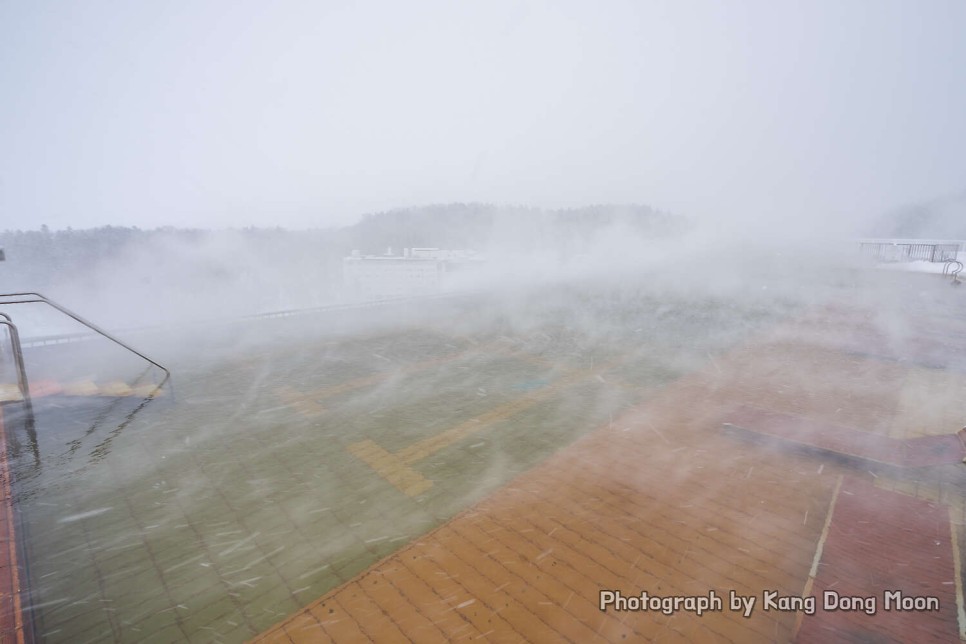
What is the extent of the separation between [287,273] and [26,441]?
31960 millimetres

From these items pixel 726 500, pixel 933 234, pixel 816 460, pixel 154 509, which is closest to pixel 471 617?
pixel 726 500

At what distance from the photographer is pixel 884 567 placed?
329cm

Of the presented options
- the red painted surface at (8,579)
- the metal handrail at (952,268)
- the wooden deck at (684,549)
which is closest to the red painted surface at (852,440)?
the wooden deck at (684,549)

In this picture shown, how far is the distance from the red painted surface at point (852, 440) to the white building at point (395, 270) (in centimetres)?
3590

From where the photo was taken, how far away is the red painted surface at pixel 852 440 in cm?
478

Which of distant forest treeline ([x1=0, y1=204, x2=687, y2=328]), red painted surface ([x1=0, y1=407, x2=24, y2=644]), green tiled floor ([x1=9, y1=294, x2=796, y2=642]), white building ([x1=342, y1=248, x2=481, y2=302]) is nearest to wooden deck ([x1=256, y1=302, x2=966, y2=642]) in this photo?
green tiled floor ([x1=9, y1=294, x2=796, y2=642])

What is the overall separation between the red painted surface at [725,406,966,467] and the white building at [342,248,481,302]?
35.9 metres

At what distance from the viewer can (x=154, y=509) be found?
414 centimetres

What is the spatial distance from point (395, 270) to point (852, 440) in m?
41.3

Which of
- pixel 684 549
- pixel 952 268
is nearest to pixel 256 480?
pixel 684 549

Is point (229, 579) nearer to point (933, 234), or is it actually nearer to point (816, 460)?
point (816, 460)

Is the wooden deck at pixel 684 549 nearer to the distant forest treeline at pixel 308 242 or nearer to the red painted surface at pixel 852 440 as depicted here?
the red painted surface at pixel 852 440

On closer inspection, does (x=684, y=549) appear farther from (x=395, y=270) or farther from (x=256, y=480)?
(x=395, y=270)

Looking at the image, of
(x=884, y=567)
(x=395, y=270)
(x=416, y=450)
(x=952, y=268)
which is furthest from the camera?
(x=395, y=270)
